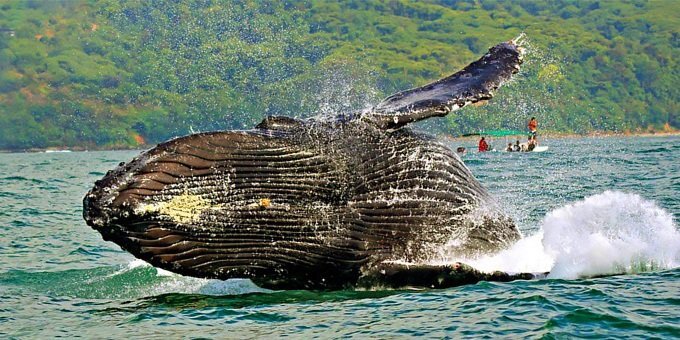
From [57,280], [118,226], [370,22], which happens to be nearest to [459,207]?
[118,226]

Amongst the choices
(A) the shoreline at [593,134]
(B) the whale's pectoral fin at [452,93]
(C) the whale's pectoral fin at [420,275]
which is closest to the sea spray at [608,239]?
(C) the whale's pectoral fin at [420,275]

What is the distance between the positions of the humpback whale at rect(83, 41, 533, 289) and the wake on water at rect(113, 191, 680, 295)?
1.63 ft

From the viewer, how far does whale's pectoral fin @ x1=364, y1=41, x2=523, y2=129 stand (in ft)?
27.8

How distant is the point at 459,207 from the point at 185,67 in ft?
503

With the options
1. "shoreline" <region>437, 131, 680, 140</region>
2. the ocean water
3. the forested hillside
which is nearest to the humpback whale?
the ocean water

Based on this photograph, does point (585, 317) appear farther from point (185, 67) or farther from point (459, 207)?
point (185, 67)

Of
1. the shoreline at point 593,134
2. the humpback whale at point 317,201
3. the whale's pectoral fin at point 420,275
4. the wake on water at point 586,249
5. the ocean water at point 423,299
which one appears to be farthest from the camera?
the shoreline at point 593,134

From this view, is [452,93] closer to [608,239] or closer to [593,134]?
[608,239]

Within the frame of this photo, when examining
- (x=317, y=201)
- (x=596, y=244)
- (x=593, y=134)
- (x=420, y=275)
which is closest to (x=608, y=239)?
(x=596, y=244)

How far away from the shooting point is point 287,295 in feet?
A: 28.7

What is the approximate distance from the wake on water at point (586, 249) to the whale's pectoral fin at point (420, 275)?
0.75 ft

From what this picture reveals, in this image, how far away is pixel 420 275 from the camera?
8734mm

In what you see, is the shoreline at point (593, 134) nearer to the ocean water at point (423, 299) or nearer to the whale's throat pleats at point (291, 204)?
the ocean water at point (423, 299)

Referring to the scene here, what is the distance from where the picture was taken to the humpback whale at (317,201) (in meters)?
7.47
